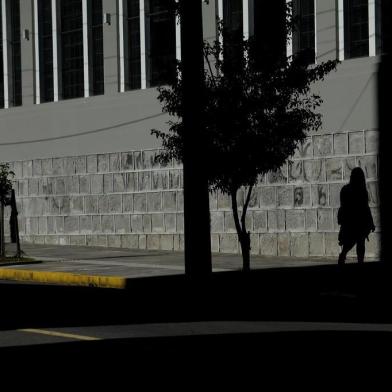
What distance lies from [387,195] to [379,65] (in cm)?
243

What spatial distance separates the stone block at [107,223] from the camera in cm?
2645

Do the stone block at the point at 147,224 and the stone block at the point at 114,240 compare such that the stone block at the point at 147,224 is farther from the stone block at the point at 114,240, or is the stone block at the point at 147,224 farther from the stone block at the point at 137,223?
the stone block at the point at 114,240

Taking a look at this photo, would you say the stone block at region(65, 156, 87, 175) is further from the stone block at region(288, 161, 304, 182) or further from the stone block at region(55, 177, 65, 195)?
the stone block at region(288, 161, 304, 182)

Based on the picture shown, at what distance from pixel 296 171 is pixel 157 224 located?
13.9ft

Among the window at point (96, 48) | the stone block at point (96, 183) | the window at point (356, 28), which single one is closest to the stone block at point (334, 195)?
the window at point (356, 28)

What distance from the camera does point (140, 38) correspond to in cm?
2634

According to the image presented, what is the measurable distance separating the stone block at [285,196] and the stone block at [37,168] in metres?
7.85

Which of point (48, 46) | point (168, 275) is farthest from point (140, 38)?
point (168, 275)

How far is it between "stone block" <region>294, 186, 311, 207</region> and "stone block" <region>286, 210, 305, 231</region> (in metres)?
0.16

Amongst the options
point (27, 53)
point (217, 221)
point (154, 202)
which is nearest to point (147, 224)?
point (154, 202)

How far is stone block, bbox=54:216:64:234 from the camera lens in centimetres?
2770

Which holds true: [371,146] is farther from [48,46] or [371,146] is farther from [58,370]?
[58,370]

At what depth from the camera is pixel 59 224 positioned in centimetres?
2777

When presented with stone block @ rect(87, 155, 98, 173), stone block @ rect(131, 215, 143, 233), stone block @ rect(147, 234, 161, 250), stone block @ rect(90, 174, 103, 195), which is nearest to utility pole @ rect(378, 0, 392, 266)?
stone block @ rect(147, 234, 161, 250)
